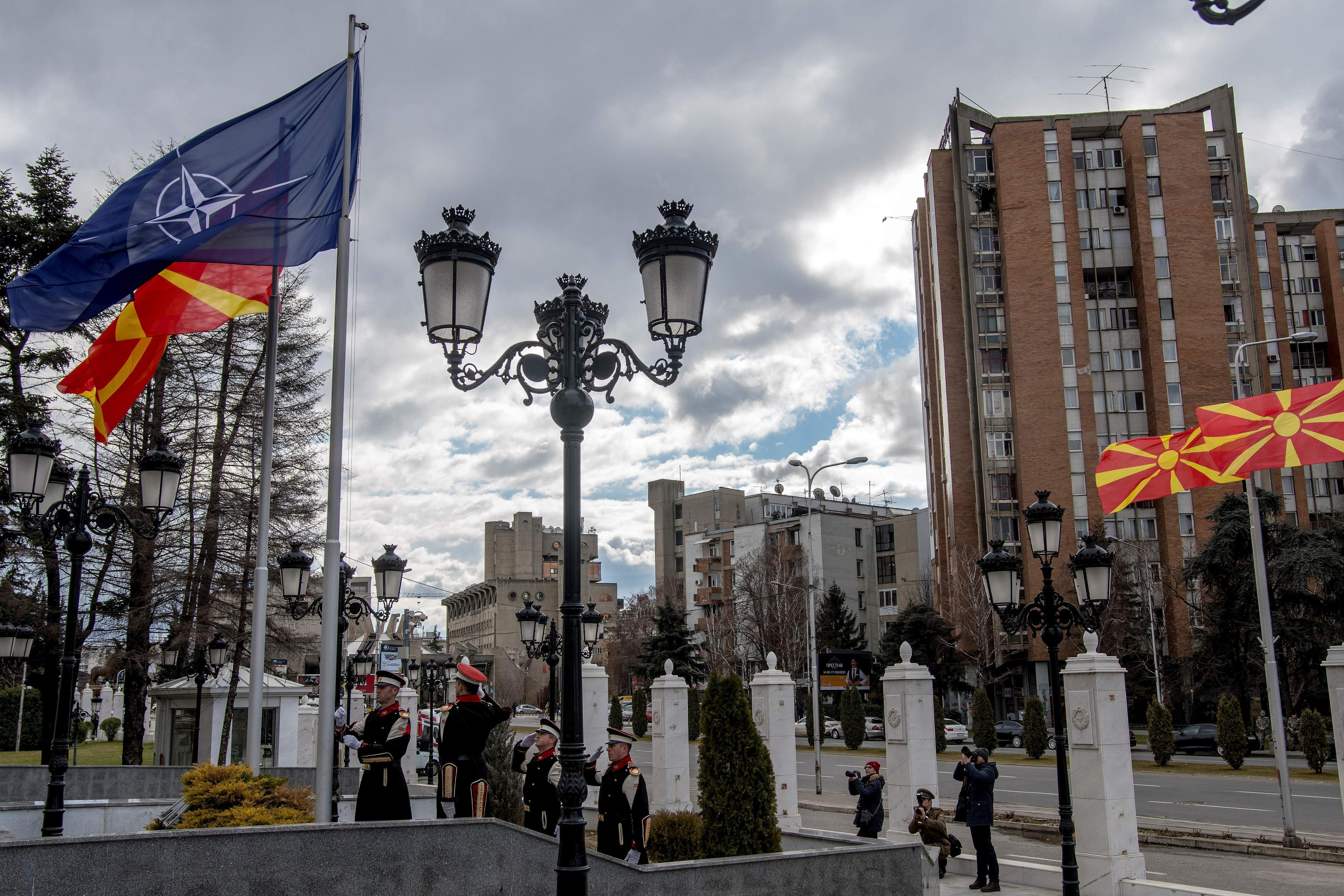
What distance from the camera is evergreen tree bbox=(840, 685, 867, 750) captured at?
4344cm

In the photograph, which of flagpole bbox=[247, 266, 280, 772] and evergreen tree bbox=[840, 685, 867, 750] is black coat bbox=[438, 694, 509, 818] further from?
evergreen tree bbox=[840, 685, 867, 750]

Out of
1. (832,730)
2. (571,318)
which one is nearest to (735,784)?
(571,318)

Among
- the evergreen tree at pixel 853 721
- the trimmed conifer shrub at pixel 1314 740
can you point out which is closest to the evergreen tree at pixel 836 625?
the evergreen tree at pixel 853 721

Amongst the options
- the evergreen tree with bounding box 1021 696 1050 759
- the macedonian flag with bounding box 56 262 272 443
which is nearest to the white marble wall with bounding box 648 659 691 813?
the macedonian flag with bounding box 56 262 272 443

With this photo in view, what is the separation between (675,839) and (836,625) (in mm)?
56455

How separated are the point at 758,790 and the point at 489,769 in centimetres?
464

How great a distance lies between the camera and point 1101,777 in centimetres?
1221

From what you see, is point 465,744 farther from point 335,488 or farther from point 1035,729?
point 1035,729

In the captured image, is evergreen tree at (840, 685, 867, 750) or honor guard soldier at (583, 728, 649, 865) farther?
evergreen tree at (840, 685, 867, 750)

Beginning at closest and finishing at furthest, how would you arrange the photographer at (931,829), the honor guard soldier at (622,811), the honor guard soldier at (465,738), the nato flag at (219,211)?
1. the honor guard soldier at (465,738)
2. the honor guard soldier at (622,811)
3. the nato flag at (219,211)
4. the photographer at (931,829)

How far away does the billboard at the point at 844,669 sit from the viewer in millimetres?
52969

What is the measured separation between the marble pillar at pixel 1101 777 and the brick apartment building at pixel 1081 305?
42977 mm

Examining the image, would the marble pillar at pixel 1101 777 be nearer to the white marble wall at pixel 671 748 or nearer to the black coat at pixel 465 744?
the black coat at pixel 465 744

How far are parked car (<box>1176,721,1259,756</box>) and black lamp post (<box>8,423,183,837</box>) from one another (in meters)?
39.4
